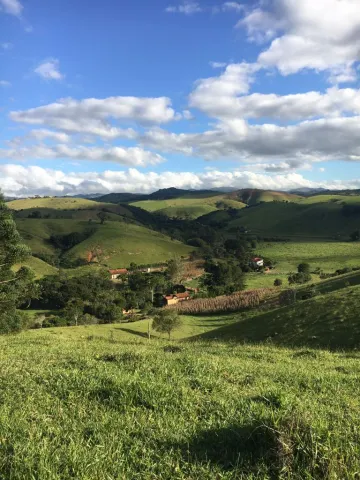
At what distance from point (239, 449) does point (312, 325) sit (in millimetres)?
26452

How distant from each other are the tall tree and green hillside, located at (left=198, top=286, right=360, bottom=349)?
21.7 metres

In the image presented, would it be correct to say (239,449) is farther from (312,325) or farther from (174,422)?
(312,325)

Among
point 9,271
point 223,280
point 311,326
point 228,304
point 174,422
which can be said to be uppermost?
point 174,422

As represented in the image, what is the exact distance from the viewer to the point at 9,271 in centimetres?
3728

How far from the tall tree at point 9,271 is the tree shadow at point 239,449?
3172 cm

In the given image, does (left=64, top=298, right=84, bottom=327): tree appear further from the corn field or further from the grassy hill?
the grassy hill

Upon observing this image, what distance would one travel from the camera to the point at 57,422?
6.30 meters

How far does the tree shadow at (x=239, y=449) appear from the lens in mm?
4671

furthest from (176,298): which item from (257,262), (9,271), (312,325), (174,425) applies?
(174,425)

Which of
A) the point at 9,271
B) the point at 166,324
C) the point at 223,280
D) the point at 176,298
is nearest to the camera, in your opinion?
the point at 9,271

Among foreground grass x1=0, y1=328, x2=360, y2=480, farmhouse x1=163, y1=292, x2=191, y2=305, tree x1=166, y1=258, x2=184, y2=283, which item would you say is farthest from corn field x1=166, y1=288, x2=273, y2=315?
foreground grass x1=0, y1=328, x2=360, y2=480

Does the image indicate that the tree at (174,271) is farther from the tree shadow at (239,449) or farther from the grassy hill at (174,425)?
the tree shadow at (239,449)

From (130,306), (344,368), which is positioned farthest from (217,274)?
(344,368)

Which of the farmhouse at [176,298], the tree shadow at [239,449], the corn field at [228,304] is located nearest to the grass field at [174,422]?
the tree shadow at [239,449]
